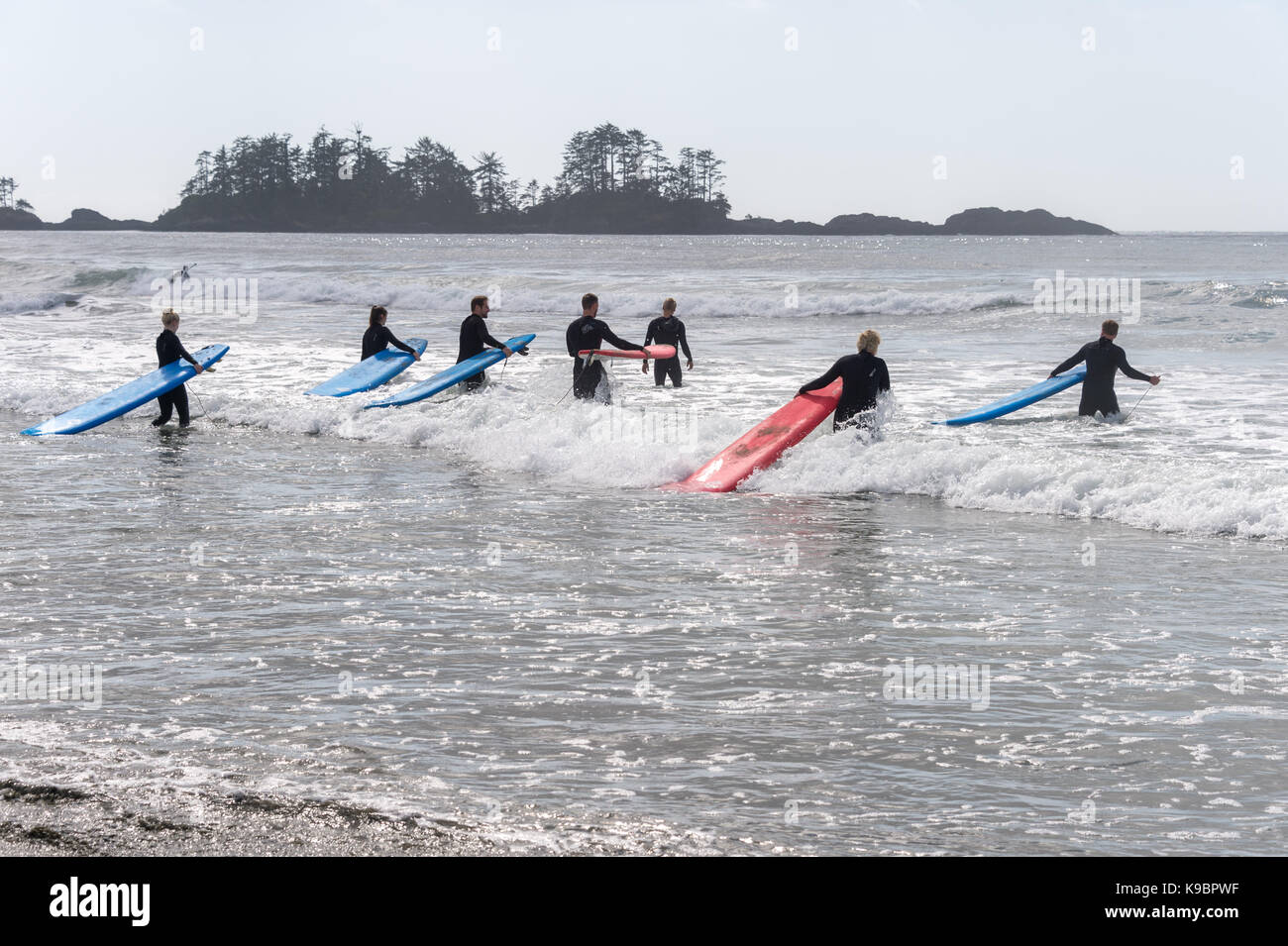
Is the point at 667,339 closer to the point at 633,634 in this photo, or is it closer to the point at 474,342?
the point at 474,342

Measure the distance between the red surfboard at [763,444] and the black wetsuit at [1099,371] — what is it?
11.4 feet

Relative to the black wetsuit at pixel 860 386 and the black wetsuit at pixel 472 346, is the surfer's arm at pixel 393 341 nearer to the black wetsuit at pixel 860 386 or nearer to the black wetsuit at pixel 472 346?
the black wetsuit at pixel 472 346

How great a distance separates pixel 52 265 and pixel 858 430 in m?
46.1

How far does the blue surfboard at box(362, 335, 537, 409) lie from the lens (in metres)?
15.4

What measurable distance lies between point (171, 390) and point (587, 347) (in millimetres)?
5007

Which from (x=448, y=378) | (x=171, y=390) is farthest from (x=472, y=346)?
(x=171, y=390)

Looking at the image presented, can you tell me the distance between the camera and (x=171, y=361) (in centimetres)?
1544

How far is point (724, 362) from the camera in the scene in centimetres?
2203

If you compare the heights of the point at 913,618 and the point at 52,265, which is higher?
the point at 52,265

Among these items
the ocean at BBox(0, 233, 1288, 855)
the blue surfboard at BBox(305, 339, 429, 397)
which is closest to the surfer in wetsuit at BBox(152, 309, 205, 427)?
the ocean at BBox(0, 233, 1288, 855)

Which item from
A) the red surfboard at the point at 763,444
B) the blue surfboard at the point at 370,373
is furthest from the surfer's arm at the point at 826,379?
the blue surfboard at the point at 370,373

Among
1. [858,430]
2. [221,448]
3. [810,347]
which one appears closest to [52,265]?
[810,347]
